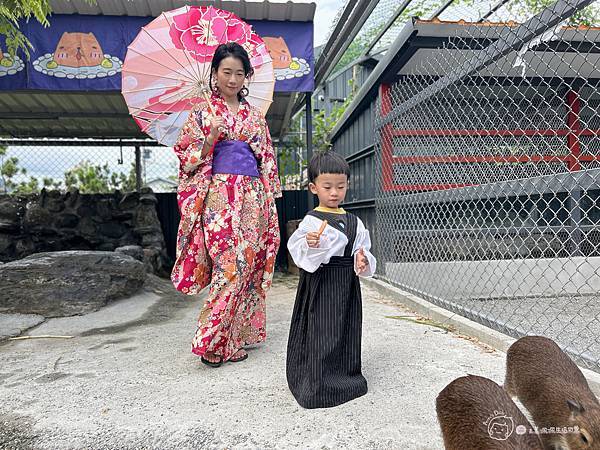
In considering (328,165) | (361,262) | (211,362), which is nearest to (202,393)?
(211,362)

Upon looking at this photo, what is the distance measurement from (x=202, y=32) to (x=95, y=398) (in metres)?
2.31

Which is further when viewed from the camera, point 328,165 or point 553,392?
point 328,165

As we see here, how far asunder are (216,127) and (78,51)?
345 cm

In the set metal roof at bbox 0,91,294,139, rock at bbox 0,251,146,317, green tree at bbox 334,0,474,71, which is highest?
green tree at bbox 334,0,474,71

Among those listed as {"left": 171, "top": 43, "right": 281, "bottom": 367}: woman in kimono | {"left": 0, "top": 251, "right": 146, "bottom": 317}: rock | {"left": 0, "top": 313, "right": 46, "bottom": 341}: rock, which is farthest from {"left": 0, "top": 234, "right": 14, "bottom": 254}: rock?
{"left": 171, "top": 43, "right": 281, "bottom": 367}: woman in kimono

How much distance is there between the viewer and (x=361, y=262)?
6.59 feet

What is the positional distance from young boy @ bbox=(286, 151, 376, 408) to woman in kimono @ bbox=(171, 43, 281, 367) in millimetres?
581

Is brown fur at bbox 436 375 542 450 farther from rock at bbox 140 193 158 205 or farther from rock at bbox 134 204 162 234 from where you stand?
rock at bbox 140 193 158 205

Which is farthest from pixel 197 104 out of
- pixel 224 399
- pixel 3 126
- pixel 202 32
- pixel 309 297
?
pixel 3 126

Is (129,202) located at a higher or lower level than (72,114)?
lower

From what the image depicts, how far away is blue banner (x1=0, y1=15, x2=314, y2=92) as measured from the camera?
4867 millimetres

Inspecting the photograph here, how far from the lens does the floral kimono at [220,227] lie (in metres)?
2.53

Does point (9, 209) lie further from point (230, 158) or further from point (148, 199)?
point (230, 158)

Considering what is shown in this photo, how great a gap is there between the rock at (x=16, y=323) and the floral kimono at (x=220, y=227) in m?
1.70
